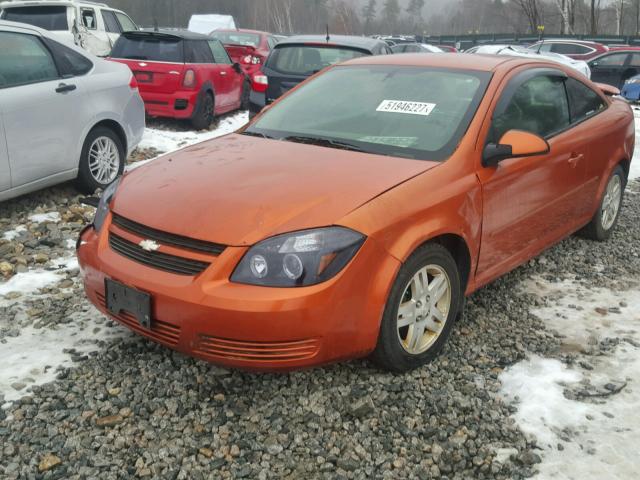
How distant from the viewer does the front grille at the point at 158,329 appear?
106 inches

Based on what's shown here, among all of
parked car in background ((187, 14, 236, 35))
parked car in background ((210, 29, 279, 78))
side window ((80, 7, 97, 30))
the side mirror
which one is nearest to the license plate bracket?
the side mirror

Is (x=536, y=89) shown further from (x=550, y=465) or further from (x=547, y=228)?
(x=550, y=465)

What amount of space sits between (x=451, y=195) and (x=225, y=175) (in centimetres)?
110

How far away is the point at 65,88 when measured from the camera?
544 centimetres

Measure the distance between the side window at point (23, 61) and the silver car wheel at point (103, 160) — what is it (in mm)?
749

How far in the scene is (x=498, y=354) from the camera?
11.1 ft

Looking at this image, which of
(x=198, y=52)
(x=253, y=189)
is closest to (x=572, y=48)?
(x=198, y=52)

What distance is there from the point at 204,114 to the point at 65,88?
4450 millimetres

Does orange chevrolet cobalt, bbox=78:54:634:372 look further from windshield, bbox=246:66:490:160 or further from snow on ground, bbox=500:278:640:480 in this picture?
snow on ground, bbox=500:278:640:480

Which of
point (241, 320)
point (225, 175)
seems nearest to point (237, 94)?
point (225, 175)

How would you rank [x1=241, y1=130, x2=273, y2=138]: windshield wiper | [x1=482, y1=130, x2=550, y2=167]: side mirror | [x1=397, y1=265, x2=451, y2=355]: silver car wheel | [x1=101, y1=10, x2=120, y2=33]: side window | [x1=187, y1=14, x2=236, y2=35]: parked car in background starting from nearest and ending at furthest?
[x1=397, y1=265, x2=451, y2=355]: silver car wheel
[x1=482, y1=130, x2=550, y2=167]: side mirror
[x1=241, y1=130, x2=273, y2=138]: windshield wiper
[x1=101, y1=10, x2=120, y2=33]: side window
[x1=187, y1=14, x2=236, y2=35]: parked car in background

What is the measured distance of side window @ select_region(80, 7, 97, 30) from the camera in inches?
507

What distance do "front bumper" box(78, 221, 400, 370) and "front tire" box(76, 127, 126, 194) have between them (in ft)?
11.0

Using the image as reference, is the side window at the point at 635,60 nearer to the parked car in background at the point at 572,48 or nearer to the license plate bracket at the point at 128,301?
the parked car in background at the point at 572,48
